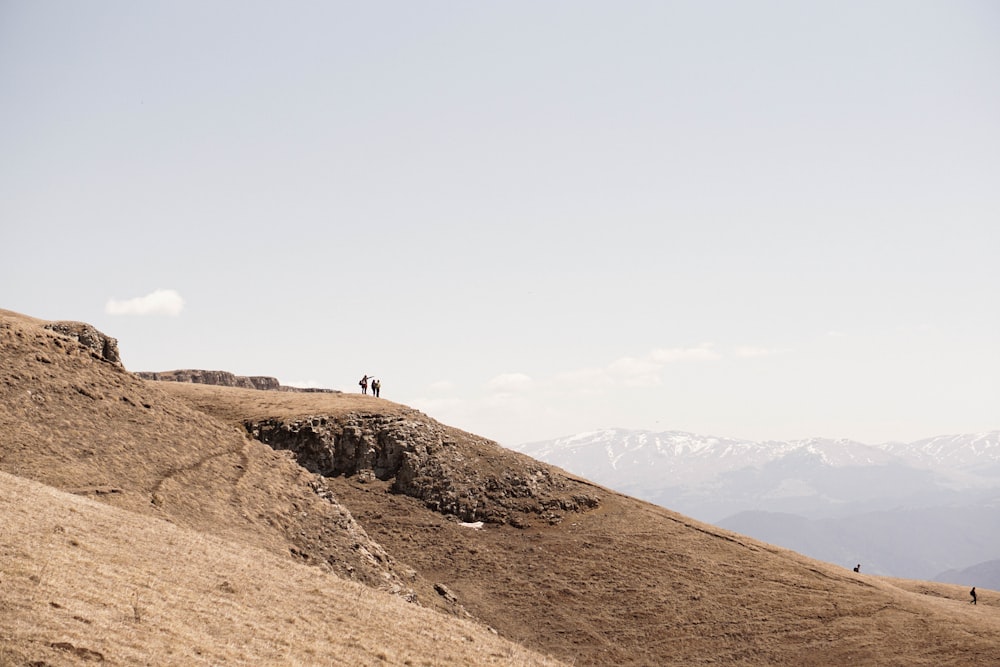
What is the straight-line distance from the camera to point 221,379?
9606 cm

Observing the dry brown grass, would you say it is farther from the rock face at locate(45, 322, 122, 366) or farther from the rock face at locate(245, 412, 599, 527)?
the rock face at locate(245, 412, 599, 527)

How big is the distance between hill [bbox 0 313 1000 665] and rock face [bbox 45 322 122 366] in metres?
1.78

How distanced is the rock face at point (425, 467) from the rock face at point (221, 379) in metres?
23.6

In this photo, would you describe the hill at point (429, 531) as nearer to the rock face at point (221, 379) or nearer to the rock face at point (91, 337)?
the rock face at point (91, 337)

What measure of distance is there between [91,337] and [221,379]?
147 ft

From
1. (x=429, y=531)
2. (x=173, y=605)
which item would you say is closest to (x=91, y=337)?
(x=429, y=531)

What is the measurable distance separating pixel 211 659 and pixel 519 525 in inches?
A: 1746

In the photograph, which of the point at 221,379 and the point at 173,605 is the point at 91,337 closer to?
the point at 173,605

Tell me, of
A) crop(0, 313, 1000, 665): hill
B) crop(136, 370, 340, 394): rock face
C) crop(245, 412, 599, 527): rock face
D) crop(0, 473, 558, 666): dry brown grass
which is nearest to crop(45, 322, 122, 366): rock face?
crop(0, 313, 1000, 665): hill

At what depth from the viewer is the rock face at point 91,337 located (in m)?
51.4

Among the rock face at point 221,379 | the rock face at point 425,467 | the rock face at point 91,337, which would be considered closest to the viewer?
the rock face at point 91,337

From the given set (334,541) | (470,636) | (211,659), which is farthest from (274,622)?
(334,541)

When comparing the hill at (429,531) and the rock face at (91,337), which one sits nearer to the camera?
the hill at (429,531)

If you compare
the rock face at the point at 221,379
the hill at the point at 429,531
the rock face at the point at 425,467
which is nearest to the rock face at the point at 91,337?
the hill at the point at 429,531
